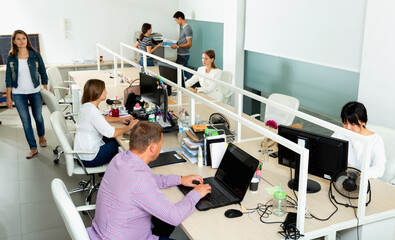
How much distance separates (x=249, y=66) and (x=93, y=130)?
3462mm

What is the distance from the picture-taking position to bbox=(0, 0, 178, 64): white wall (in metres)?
7.79

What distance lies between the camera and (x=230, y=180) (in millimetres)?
2672

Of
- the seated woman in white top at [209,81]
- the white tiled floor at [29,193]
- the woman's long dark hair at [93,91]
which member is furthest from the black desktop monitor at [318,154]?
the seated woman in white top at [209,81]

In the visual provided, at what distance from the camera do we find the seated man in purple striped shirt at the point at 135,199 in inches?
85.7

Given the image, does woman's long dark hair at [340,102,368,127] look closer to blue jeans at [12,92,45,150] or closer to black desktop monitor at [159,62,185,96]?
black desktop monitor at [159,62,185,96]

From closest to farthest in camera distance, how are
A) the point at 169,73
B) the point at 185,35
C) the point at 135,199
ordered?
the point at 135,199 → the point at 169,73 → the point at 185,35

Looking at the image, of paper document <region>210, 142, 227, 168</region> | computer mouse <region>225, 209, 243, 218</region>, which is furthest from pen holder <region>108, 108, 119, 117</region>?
computer mouse <region>225, 209, 243, 218</region>

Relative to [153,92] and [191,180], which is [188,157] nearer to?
[191,180]

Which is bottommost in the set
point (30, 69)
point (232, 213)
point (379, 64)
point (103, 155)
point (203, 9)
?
point (103, 155)

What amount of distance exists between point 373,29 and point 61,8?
6026 millimetres

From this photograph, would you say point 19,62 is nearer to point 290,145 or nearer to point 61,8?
point 61,8

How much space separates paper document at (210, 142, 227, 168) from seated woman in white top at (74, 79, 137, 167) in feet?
3.61

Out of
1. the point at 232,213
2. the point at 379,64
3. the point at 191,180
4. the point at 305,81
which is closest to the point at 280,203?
the point at 232,213

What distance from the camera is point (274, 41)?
5.66 meters
